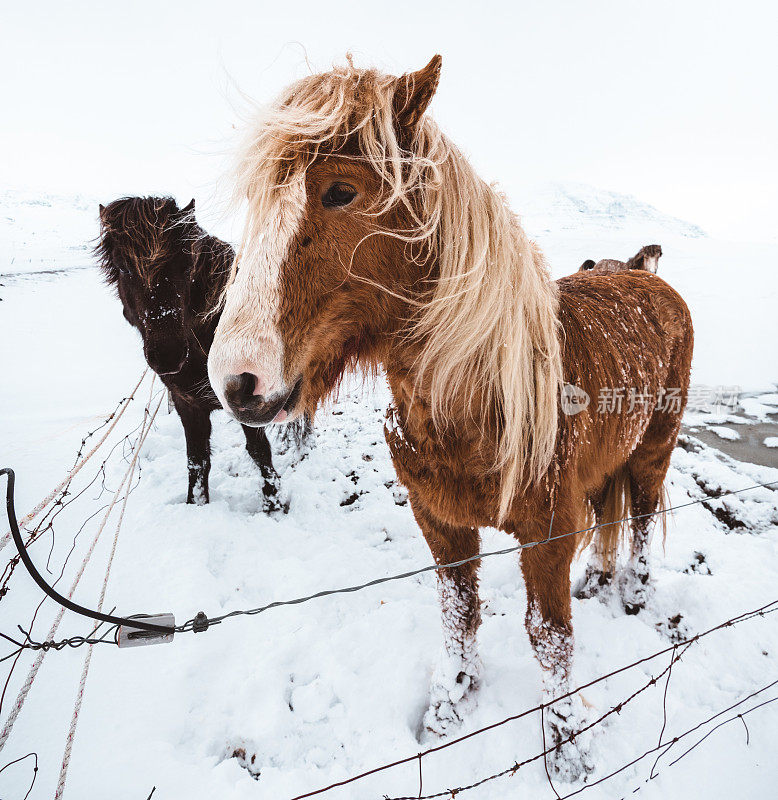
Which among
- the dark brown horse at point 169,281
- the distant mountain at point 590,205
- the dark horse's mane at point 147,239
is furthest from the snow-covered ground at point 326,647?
the distant mountain at point 590,205

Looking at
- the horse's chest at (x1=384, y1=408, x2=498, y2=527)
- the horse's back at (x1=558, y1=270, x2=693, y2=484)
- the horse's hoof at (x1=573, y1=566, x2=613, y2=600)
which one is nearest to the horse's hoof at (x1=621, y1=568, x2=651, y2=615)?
the horse's hoof at (x1=573, y1=566, x2=613, y2=600)

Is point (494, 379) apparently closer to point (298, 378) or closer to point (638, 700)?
point (298, 378)

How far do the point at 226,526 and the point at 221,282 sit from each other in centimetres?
193

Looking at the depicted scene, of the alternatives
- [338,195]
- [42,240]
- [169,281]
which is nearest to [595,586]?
[338,195]

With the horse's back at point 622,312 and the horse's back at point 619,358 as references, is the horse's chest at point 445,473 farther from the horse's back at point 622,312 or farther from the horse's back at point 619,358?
the horse's back at point 622,312

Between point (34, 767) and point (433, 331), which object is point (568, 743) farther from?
point (34, 767)

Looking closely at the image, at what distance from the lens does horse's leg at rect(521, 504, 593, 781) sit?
5.18 ft

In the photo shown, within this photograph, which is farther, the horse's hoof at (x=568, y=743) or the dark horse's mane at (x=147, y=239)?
the dark horse's mane at (x=147, y=239)

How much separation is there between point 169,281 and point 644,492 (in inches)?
135

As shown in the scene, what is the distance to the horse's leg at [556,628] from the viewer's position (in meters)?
1.58

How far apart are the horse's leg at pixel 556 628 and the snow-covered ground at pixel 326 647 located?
0.31ft

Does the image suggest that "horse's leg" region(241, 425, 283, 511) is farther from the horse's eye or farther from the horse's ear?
the horse's ear

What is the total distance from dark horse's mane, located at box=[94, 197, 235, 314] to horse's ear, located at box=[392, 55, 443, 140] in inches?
77.9

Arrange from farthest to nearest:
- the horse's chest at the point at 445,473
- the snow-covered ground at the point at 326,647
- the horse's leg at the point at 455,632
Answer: the horse's leg at the point at 455,632, the snow-covered ground at the point at 326,647, the horse's chest at the point at 445,473
